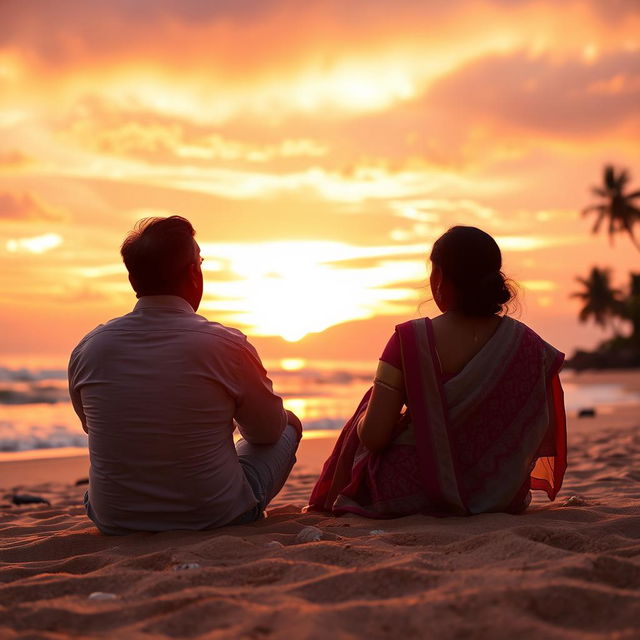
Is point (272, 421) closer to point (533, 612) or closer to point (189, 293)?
point (189, 293)

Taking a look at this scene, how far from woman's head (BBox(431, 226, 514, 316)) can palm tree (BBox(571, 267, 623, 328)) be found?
51.3 meters

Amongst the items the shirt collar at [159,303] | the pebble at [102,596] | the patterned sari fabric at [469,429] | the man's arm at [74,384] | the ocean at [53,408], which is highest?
the shirt collar at [159,303]

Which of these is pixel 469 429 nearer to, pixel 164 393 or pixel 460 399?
pixel 460 399

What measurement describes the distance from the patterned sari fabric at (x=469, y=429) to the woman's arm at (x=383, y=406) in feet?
0.16

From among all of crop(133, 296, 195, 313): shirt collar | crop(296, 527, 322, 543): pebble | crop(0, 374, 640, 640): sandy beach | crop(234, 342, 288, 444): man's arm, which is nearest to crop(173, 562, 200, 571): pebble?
crop(0, 374, 640, 640): sandy beach

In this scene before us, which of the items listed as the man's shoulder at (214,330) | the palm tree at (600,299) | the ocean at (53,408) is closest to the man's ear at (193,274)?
the man's shoulder at (214,330)

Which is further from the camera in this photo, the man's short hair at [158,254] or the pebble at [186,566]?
the man's short hair at [158,254]

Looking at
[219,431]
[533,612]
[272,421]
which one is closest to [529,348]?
[272,421]

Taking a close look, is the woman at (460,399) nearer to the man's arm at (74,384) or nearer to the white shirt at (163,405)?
the white shirt at (163,405)

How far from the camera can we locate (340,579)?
2.27 meters

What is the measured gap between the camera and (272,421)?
3.36m

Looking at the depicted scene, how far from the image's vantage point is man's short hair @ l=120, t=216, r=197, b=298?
10.1 ft

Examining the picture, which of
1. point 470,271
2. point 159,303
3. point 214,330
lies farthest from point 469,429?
point 159,303

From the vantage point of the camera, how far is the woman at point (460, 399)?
336cm
